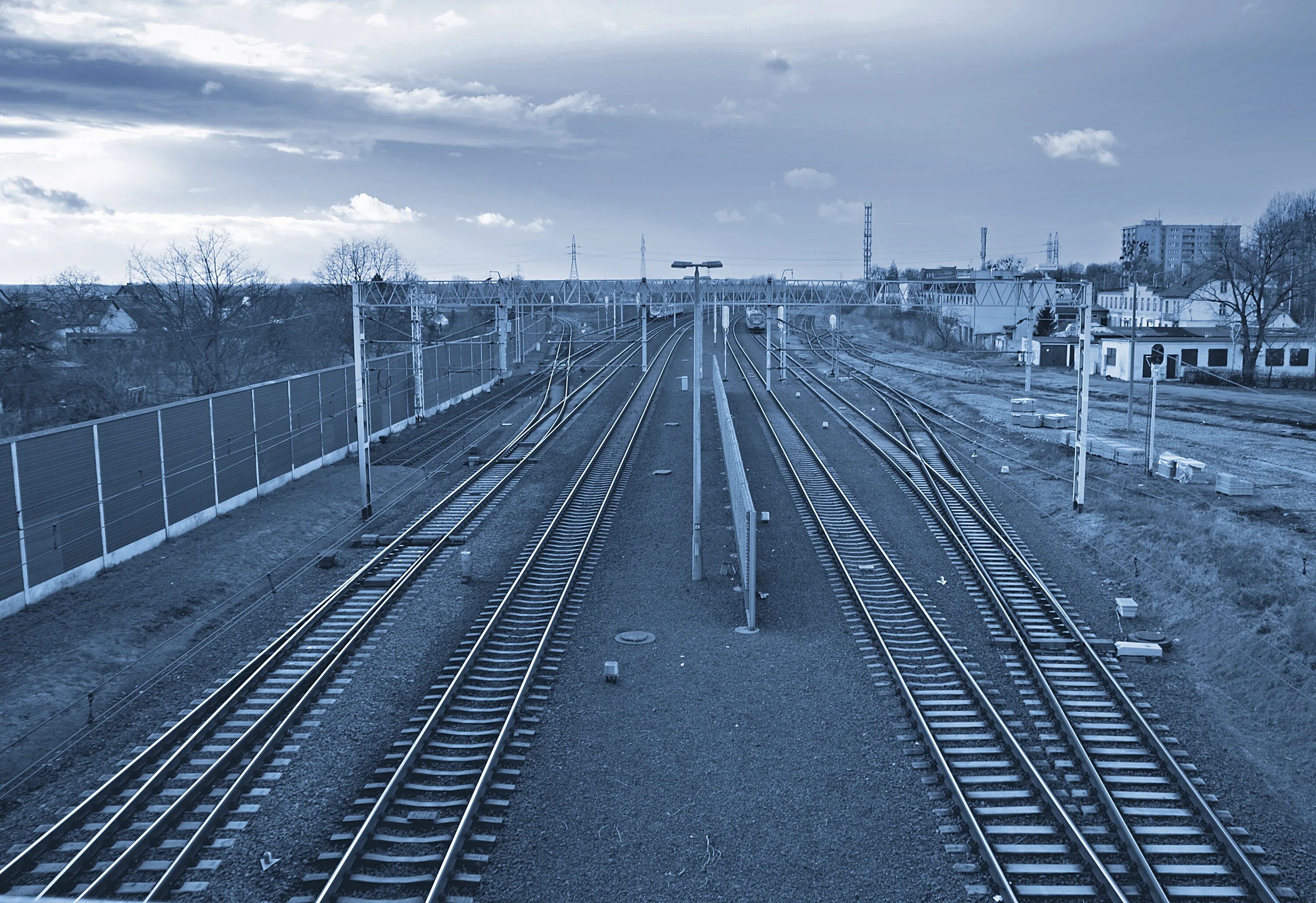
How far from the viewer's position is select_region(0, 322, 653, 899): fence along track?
9039 mm

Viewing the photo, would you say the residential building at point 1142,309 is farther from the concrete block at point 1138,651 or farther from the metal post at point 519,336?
the concrete block at point 1138,651

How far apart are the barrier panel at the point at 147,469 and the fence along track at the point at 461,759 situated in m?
7.92

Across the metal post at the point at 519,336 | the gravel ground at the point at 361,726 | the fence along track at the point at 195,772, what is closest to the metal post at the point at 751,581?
the gravel ground at the point at 361,726

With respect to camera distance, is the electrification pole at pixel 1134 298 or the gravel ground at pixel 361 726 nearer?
the gravel ground at pixel 361 726

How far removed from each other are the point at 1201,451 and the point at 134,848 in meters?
33.5

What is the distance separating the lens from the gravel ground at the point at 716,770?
907cm

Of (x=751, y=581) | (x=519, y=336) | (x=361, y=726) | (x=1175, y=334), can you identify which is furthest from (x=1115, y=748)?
(x=519, y=336)

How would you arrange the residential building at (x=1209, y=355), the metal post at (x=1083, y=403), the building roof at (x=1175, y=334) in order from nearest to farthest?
the metal post at (x=1083, y=403) < the building roof at (x=1175, y=334) < the residential building at (x=1209, y=355)

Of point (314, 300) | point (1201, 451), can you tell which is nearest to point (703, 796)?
point (1201, 451)

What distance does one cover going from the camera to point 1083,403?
22266mm

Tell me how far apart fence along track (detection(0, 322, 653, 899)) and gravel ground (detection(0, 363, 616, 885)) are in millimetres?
464

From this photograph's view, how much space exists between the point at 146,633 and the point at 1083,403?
19169 millimetres

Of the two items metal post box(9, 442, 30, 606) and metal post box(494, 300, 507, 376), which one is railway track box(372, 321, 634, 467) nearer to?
metal post box(494, 300, 507, 376)

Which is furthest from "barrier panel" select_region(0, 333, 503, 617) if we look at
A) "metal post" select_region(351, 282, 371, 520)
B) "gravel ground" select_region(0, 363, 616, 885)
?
"metal post" select_region(351, 282, 371, 520)
